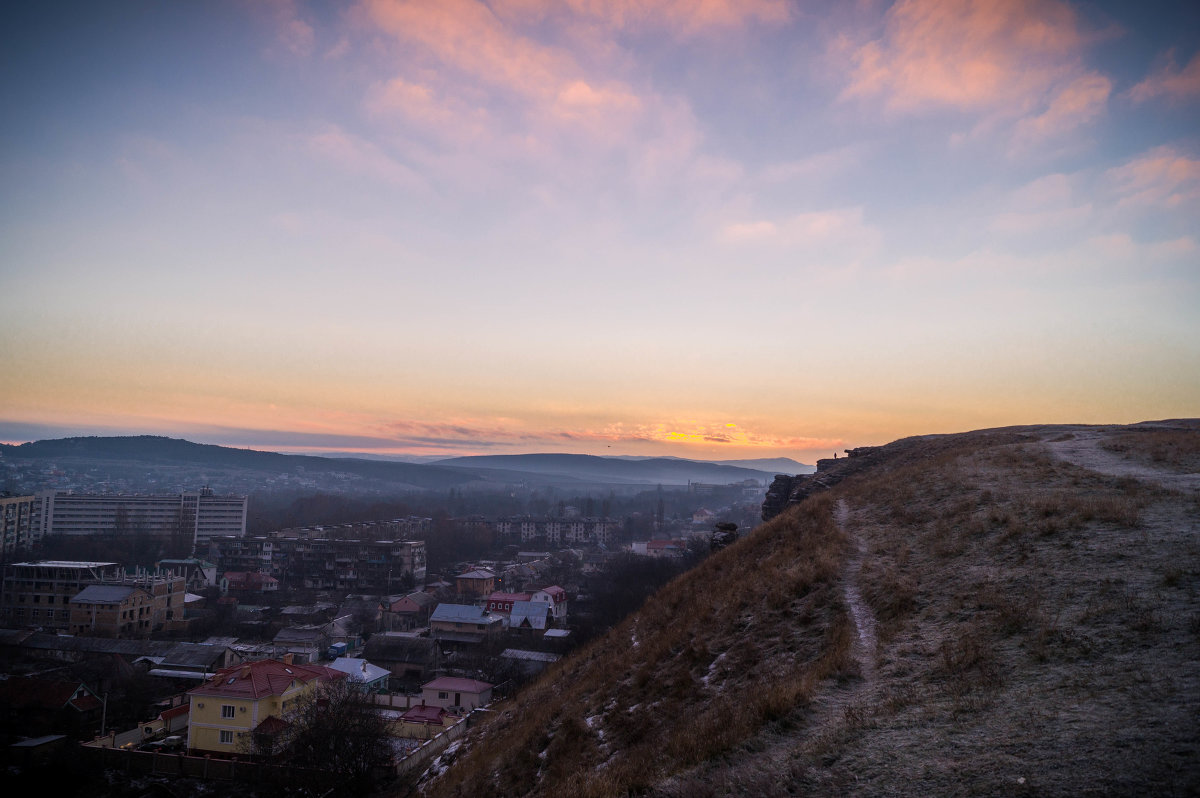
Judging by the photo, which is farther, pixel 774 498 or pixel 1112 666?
pixel 774 498

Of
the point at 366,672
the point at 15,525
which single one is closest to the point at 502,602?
the point at 366,672

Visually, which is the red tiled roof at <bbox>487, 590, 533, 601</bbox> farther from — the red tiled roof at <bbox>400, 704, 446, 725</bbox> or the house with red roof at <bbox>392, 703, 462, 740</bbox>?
the house with red roof at <bbox>392, 703, 462, 740</bbox>

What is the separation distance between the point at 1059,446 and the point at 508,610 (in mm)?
42682

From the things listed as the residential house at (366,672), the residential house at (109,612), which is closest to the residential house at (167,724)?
the residential house at (366,672)

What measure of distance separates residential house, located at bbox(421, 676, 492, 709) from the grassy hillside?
54.5ft

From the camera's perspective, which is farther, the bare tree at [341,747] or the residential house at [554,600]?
the residential house at [554,600]

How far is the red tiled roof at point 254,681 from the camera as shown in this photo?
24.6 meters

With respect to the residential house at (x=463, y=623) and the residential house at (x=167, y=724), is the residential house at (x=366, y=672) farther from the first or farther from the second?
the residential house at (x=463, y=623)

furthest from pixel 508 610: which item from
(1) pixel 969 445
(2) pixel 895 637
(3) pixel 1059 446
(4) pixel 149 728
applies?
(2) pixel 895 637

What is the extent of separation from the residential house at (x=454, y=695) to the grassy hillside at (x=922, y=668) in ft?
54.5

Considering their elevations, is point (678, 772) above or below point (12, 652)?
above

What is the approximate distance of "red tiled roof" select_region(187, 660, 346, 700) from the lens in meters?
24.6

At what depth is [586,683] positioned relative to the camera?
13.5m

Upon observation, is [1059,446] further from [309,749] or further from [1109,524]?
[309,749]
